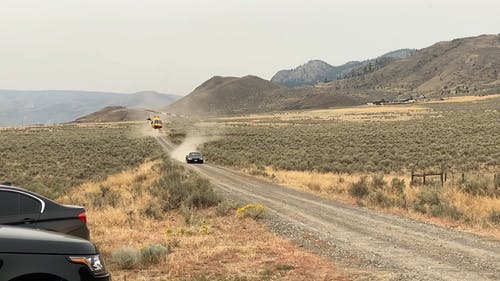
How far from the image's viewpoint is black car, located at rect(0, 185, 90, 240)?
783 cm

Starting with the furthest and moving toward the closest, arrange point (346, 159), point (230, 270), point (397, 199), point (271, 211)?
point (346, 159) < point (397, 199) < point (271, 211) < point (230, 270)

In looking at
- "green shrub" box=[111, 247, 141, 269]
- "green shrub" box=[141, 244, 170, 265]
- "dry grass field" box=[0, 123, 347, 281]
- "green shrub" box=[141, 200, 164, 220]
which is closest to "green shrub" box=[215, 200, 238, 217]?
"dry grass field" box=[0, 123, 347, 281]

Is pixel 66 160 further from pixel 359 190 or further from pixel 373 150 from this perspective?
pixel 359 190

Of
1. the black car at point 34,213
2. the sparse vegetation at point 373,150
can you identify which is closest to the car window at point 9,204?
the black car at point 34,213

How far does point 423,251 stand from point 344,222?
428cm

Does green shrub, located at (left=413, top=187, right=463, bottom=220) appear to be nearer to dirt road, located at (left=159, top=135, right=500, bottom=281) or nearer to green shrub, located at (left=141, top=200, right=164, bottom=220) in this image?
dirt road, located at (left=159, top=135, right=500, bottom=281)

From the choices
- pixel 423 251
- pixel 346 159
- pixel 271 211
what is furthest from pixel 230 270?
pixel 346 159

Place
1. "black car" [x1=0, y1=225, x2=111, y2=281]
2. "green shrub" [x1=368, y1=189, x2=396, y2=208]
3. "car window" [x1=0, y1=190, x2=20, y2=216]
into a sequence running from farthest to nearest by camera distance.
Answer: "green shrub" [x1=368, y1=189, x2=396, y2=208], "car window" [x1=0, y1=190, x2=20, y2=216], "black car" [x1=0, y1=225, x2=111, y2=281]

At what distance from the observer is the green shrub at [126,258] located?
31.3ft

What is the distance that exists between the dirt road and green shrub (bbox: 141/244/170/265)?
3.74 metres

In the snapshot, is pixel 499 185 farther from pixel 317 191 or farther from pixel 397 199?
pixel 317 191

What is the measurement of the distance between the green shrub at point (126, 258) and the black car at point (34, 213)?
122 cm

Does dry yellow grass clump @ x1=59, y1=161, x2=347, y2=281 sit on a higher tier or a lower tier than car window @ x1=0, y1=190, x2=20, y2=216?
lower

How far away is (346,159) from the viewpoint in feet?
134
